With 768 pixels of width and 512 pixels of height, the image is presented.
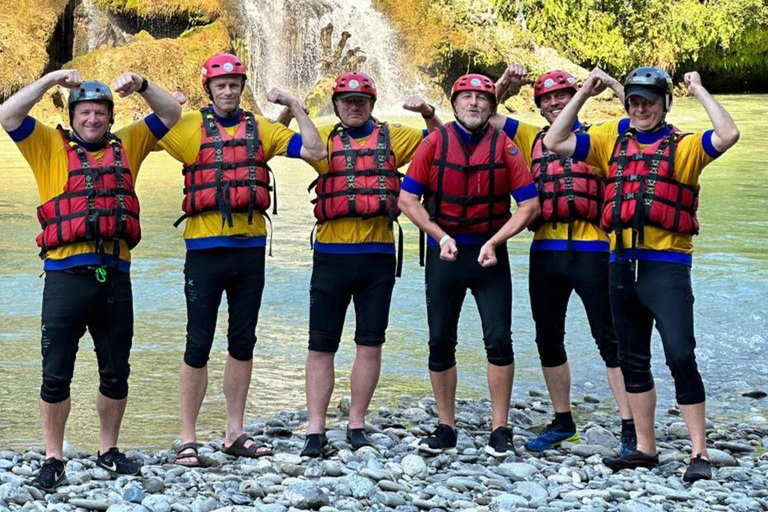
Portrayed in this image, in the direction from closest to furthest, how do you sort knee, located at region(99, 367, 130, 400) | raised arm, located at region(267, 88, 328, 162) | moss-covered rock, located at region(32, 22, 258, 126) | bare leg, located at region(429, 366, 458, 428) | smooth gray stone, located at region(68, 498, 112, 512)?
1. smooth gray stone, located at region(68, 498, 112, 512)
2. knee, located at region(99, 367, 130, 400)
3. raised arm, located at region(267, 88, 328, 162)
4. bare leg, located at region(429, 366, 458, 428)
5. moss-covered rock, located at region(32, 22, 258, 126)

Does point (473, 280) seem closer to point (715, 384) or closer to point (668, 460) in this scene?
point (668, 460)

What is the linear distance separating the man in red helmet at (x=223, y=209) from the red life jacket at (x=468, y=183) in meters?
0.68

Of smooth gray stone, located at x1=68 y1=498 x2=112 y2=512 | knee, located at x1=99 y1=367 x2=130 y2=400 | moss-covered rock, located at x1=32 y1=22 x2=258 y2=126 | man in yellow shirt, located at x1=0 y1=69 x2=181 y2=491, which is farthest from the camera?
moss-covered rock, located at x1=32 y1=22 x2=258 y2=126

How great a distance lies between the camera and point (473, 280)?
6297mm

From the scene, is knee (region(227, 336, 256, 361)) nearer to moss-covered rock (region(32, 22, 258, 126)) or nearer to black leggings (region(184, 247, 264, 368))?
black leggings (region(184, 247, 264, 368))

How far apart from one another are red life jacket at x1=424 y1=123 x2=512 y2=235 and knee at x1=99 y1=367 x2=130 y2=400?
1.84 metres

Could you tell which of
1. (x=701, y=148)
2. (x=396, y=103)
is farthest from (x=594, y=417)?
(x=396, y=103)

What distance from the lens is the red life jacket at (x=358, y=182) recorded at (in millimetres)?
6293

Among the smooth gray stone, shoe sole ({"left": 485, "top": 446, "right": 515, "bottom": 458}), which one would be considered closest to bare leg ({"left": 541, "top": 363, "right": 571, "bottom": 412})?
shoe sole ({"left": 485, "top": 446, "right": 515, "bottom": 458})

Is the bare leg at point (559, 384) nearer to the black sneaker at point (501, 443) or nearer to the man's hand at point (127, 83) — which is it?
the black sneaker at point (501, 443)

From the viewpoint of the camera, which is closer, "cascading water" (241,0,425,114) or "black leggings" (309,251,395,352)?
"black leggings" (309,251,395,352)

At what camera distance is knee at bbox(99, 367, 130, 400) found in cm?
586

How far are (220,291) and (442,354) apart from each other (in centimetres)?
126

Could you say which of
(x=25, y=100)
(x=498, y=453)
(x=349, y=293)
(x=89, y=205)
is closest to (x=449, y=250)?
(x=349, y=293)
